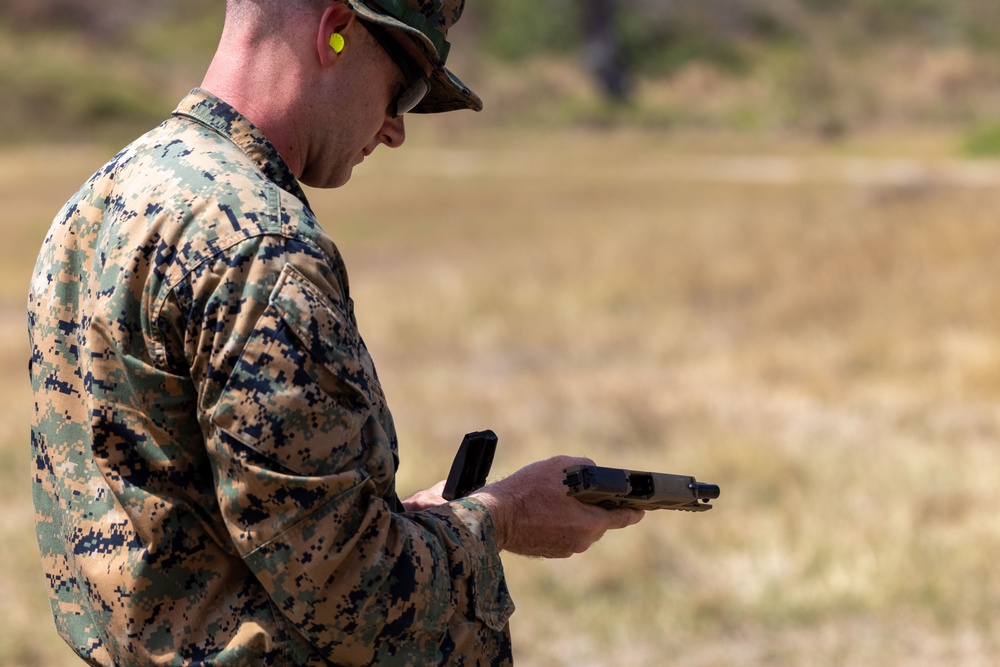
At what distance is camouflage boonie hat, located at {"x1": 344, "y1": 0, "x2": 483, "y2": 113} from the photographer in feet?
5.72

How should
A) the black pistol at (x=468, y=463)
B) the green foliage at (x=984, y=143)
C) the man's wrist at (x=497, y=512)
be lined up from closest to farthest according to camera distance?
the man's wrist at (x=497, y=512) → the black pistol at (x=468, y=463) → the green foliage at (x=984, y=143)

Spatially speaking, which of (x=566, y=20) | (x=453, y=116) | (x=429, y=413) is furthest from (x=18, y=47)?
(x=429, y=413)

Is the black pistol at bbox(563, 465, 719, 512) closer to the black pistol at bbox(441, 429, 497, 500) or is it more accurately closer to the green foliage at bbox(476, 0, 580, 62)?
the black pistol at bbox(441, 429, 497, 500)

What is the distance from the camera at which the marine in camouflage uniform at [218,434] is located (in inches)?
62.0

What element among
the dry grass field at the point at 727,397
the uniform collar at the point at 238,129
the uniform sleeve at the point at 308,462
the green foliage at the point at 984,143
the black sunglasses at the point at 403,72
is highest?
the black sunglasses at the point at 403,72

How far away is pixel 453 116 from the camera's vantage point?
30.4 m

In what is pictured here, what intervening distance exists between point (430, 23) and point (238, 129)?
31 centimetres

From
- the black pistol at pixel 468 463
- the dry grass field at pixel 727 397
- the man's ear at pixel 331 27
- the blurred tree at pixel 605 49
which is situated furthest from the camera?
the blurred tree at pixel 605 49

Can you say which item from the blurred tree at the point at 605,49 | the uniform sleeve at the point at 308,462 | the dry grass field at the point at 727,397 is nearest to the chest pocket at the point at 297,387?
the uniform sleeve at the point at 308,462

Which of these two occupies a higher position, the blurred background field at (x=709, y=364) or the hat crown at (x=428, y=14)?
the hat crown at (x=428, y=14)

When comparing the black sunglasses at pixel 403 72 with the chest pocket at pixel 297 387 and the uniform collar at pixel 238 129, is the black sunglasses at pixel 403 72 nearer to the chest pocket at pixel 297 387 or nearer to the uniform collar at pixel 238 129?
the uniform collar at pixel 238 129

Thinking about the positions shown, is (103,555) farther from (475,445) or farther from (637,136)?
(637,136)

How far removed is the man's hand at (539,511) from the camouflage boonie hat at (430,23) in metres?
0.59

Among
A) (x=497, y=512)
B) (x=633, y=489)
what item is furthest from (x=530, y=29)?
(x=497, y=512)
